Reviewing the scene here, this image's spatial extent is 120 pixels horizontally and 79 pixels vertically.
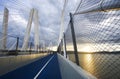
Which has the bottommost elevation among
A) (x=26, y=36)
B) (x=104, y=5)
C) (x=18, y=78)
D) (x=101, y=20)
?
(x=18, y=78)

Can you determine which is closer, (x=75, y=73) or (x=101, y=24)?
(x=75, y=73)

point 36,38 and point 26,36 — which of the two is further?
point 36,38

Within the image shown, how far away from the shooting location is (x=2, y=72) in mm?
5375

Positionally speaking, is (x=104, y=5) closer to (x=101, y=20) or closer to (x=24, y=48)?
(x=101, y=20)

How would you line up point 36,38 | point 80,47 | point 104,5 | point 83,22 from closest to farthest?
point 104,5, point 83,22, point 80,47, point 36,38

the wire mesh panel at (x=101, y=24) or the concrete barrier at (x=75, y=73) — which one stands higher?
the wire mesh panel at (x=101, y=24)

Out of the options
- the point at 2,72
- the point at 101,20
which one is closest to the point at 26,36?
the point at 2,72

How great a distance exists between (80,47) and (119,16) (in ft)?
7.98

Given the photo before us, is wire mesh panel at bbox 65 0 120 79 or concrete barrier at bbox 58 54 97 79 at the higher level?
wire mesh panel at bbox 65 0 120 79

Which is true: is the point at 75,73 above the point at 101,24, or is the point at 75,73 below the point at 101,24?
below

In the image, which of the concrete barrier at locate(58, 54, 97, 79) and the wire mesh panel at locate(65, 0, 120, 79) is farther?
the wire mesh panel at locate(65, 0, 120, 79)

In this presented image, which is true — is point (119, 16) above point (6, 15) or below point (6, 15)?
below

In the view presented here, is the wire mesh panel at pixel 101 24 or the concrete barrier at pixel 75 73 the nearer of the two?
the concrete barrier at pixel 75 73

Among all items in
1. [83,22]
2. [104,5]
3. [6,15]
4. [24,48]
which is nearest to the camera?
[104,5]
